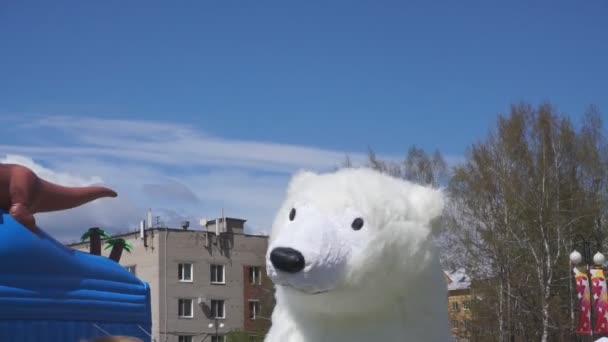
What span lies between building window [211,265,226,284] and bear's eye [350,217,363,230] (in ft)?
107

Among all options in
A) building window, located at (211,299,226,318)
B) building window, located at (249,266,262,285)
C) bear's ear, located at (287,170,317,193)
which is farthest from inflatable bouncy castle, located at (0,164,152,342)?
building window, located at (249,266,262,285)

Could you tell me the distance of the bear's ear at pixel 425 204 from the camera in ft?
14.1

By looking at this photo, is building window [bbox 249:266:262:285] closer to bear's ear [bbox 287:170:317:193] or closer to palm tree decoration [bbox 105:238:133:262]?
palm tree decoration [bbox 105:238:133:262]

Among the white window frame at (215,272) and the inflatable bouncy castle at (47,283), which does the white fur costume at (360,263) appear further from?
the white window frame at (215,272)

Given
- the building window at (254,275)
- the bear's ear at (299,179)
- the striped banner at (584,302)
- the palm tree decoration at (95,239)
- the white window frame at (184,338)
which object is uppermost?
the building window at (254,275)

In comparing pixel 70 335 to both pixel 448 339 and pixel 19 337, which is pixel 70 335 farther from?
pixel 448 339

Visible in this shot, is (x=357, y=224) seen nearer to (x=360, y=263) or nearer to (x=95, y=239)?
(x=360, y=263)

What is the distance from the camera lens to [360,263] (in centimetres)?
405

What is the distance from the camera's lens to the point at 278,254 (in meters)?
3.86

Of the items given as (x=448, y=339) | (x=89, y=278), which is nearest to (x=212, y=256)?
(x=89, y=278)

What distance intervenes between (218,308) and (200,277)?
61.0 inches

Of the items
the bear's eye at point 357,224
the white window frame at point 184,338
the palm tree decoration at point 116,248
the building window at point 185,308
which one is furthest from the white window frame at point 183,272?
the bear's eye at point 357,224

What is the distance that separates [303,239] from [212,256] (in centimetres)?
3287

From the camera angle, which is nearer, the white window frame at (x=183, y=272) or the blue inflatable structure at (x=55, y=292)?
the blue inflatable structure at (x=55, y=292)
